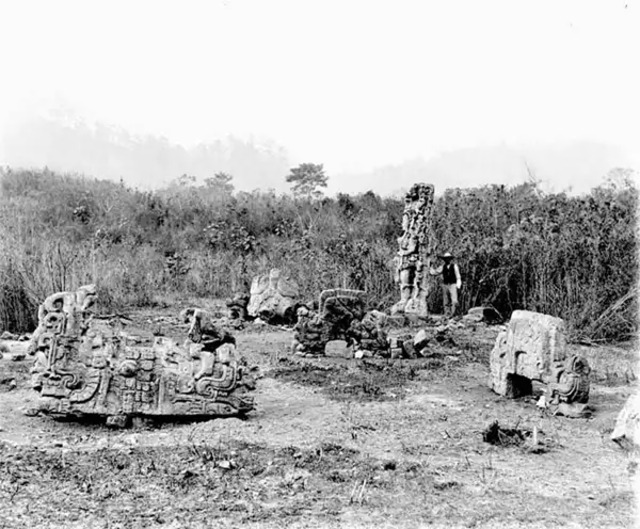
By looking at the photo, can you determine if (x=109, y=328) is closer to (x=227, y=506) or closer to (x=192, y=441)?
(x=192, y=441)

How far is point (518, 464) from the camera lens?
15.9 ft

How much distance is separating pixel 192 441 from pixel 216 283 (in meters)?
10.4

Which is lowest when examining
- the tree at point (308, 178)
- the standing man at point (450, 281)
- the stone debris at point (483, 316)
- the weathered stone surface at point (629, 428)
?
the weathered stone surface at point (629, 428)

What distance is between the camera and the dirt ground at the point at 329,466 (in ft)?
12.8

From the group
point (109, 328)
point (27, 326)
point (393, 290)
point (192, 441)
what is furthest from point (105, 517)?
point (393, 290)

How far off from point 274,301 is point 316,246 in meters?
5.61

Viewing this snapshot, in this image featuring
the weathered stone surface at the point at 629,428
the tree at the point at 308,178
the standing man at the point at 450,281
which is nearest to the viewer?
the weathered stone surface at the point at 629,428

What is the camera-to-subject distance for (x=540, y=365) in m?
6.79

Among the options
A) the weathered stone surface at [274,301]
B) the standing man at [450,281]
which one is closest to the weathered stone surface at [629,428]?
the weathered stone surface at [274,301]

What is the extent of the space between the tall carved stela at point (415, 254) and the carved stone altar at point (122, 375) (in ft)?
25.4

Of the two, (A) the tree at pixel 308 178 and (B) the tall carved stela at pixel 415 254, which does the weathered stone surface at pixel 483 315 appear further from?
(A) the tree at pixel 308 178

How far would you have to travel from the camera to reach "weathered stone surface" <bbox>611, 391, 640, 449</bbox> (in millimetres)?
4926

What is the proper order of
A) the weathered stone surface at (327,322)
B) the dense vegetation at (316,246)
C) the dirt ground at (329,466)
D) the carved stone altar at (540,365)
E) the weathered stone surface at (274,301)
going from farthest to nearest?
the weathered stone surface at (274,301) < the dense vegetation at (316,246) < the weathered stone surface at (327,322) < the carved stone altar at (540,365) < the dirt ground at (329,466)

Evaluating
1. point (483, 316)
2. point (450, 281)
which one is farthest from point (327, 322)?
point (450, 281)
